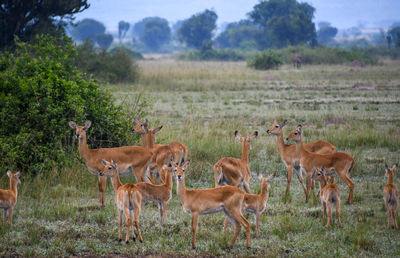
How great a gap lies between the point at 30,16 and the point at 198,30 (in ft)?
236

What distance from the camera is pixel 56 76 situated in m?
9.67

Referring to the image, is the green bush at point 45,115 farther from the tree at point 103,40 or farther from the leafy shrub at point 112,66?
the tree at point 103,40

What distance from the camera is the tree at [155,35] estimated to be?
12269 centimetres

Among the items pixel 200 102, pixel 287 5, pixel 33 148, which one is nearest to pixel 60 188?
pixel 33 148

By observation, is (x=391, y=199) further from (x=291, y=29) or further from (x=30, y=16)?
(x=291, y=29)

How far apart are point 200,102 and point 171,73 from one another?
11041mm

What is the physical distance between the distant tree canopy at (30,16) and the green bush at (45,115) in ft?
43.9

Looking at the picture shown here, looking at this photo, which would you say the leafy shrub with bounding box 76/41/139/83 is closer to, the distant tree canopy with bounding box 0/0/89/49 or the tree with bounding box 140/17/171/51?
the distant tree canopy with bounding box 0/0/89/49

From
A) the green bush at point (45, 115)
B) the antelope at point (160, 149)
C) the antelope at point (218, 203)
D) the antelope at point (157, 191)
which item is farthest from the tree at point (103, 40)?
the antelope at point (218, 203)

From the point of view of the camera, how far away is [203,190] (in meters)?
6.41

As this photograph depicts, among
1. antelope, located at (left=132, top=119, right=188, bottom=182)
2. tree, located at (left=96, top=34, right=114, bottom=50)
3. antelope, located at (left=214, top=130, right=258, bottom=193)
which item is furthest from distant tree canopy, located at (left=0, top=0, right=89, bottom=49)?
tree, located at (left=96, top=34, right=114, bottom=50)

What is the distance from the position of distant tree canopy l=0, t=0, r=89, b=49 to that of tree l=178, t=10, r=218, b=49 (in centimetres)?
7112

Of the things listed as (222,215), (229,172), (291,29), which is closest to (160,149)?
(229,172)

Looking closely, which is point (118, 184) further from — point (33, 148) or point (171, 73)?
point (171, 73)
